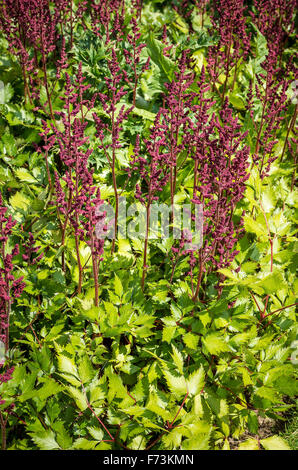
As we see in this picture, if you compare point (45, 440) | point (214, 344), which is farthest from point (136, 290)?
point (45, 440)

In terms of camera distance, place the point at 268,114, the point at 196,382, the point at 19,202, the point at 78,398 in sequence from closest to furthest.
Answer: the point at 78,398 < the point at 196,382 < the point at 19,202 < the point at 268,114

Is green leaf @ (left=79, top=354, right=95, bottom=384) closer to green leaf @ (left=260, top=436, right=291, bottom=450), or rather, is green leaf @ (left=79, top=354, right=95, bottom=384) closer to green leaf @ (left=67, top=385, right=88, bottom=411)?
green leaf @ (left=67, top=385, right=88, bottom=411)

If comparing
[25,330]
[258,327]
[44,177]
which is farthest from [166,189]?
[25,330]

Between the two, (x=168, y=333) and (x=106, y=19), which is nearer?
(x=168, y=333)

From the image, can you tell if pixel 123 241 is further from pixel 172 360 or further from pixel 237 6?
pixel 237 6

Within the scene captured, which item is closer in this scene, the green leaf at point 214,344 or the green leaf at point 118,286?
the green leaf at point 214,344

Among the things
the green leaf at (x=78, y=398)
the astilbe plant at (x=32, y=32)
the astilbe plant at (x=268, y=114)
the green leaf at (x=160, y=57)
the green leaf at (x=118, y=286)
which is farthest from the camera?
the green leaf at (x=160, y=57)

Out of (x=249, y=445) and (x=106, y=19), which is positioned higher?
(x=106, y=19)

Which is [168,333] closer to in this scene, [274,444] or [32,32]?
[274,444]

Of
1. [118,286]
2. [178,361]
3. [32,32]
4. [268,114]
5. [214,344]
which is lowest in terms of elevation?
[178,361]

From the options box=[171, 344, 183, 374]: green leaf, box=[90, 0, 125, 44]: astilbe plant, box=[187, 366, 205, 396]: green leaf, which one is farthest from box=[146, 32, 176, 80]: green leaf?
box=[187, 366, 205, 396]: green leaf

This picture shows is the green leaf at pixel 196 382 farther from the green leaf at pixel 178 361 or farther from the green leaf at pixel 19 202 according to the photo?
the green leaf at pixel 19 202

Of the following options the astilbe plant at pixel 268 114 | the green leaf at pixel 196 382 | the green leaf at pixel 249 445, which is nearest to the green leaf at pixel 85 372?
the green leaf at pixel 196 382
